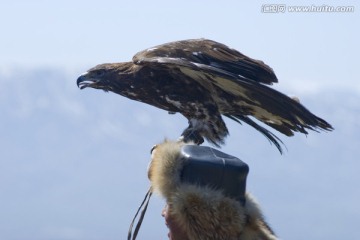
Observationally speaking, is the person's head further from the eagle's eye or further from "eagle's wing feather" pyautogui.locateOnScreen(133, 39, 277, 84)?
the eagle's eye

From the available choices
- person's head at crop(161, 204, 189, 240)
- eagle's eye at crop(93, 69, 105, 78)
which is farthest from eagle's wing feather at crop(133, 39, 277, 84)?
person's head at crop(161, 204, 189, 240)

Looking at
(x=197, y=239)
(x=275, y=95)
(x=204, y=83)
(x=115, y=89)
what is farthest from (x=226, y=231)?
(x=115, y=89)

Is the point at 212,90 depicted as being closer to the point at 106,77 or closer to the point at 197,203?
the point at 106,77

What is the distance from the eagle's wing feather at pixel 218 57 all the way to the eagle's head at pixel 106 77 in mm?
524

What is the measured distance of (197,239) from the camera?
424cm

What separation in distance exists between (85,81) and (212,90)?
5.02 feet

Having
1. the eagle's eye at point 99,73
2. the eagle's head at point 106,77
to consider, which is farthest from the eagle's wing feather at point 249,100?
the eagle's eye at point 99,73

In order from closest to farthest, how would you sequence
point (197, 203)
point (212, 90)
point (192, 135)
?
point (197, 203) → point (192, 135) → point (212, 90)

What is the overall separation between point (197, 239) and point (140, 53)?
398 cm

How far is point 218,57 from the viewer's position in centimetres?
752

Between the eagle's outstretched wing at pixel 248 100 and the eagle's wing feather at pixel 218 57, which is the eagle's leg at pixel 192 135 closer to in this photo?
the eagle's outstretched wing at pixel 248 100

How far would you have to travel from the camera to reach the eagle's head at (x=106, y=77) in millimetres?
8305

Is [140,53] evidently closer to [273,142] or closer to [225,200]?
[273,142]

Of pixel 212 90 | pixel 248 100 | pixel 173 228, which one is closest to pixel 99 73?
pixel 212 90
